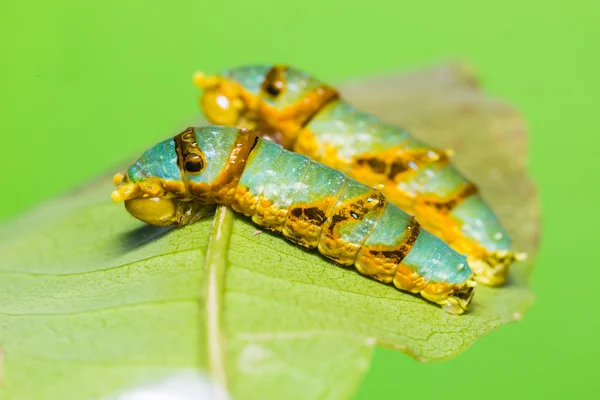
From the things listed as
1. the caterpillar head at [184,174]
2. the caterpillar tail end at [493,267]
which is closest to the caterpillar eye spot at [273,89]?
the caterpillar head at [184,174]

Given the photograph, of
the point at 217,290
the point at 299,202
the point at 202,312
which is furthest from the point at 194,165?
the point at 202,312

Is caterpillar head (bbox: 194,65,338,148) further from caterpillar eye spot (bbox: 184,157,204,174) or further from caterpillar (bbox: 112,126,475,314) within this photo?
caterpillar eye spot (bbox: 184,157,204,174)

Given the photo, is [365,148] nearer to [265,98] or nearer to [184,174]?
[265,98]

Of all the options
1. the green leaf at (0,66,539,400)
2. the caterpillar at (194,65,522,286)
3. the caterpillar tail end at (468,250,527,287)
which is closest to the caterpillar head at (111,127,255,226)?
the green leaf at (0,66,539,400)

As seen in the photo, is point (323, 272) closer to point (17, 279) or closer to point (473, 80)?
point (17, 279)

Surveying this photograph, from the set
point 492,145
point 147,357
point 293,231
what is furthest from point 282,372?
point 492,145

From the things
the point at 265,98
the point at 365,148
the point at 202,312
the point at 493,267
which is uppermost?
the point at 265,98

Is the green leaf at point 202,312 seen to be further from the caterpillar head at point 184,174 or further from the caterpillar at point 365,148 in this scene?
A: the caterpillar at point 365,148
